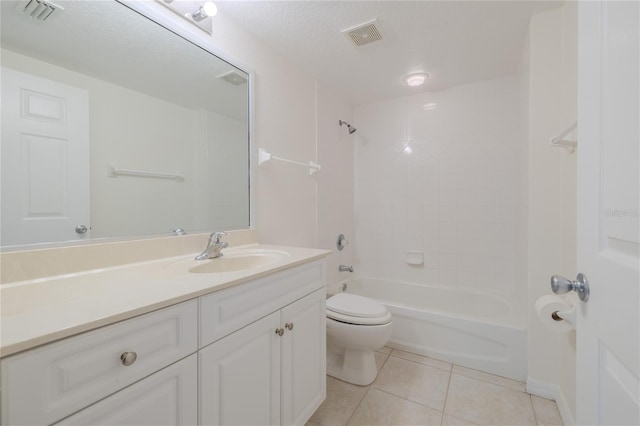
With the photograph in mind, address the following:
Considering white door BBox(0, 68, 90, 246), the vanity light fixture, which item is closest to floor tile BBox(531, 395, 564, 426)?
white door BBox(0, 68, 90, 246)

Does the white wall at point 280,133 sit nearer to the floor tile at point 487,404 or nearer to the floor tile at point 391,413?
the floor tile at point 391,413

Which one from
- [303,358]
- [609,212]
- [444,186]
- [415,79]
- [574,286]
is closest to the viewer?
[609,212]

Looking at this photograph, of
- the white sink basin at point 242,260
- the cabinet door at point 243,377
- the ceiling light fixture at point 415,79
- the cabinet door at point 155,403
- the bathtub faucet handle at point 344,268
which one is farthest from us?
the bathtub faucet handle at point 344,268

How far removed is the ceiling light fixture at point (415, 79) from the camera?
6.99 feet

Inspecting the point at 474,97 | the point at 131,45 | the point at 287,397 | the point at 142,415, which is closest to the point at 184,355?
the point at 142,415

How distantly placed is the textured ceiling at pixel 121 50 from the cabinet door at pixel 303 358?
116 cm

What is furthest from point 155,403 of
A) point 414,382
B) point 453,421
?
point 414,382

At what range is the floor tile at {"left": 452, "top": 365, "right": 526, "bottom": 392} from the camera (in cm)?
161

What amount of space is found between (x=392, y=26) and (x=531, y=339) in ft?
6.62

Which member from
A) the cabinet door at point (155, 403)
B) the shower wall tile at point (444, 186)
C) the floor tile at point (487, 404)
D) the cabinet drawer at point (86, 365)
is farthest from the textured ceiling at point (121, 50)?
the floor tile at point (487, 404)

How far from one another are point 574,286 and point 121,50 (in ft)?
5.67

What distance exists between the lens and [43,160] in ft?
2.85

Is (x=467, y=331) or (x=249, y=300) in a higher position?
(x=249, y=300)

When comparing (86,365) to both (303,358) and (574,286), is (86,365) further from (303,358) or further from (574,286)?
(574,286)
